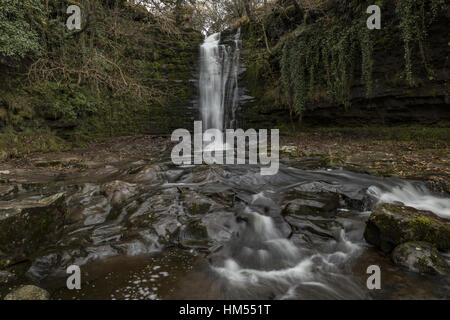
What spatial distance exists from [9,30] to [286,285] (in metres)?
11.1

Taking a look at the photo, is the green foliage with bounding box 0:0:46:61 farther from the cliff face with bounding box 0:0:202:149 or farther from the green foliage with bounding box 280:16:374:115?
the green foliage with bounding box 280:16:374:115

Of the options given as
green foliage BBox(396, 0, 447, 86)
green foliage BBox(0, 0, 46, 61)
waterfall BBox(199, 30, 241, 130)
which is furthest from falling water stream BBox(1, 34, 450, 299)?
waterfall BBox(199, 30, 241, 130)

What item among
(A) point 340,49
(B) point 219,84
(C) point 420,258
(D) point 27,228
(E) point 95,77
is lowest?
(C) point 420,258

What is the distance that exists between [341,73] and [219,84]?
6.84 metres

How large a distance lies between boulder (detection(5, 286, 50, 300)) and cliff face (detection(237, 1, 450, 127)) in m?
10.5

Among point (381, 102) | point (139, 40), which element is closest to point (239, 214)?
point (381, 102)

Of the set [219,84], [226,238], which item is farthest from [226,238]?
[219,84]

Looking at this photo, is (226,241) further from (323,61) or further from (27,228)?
(323,61)

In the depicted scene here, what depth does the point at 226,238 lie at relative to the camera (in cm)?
360

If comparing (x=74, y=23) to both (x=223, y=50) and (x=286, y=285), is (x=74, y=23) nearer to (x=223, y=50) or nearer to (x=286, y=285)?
(x=223, y=50)

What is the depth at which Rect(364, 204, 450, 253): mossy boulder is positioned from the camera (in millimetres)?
2951

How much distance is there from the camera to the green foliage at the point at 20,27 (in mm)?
7930

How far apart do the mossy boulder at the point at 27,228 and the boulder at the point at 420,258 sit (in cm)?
441

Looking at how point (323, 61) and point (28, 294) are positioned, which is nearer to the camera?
point (28, 294)
